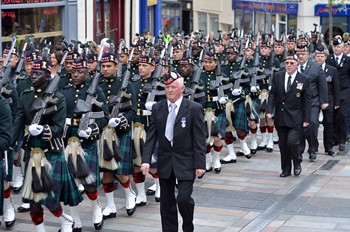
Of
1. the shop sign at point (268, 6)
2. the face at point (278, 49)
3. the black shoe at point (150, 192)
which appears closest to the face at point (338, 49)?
the face at point (278, 49)

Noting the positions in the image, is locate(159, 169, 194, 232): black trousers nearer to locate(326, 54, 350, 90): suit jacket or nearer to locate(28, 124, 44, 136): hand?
locate(28, 124, 44, 136): hand

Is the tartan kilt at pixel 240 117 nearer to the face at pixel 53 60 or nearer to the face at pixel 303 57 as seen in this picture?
the face at pixel 303 57

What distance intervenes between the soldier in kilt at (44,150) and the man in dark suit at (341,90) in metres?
7.99

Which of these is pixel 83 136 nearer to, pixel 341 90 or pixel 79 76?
pixel 79 76

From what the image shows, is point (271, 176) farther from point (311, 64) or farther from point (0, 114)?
point (0, 114)

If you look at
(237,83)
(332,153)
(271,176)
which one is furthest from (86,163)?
(332,153)

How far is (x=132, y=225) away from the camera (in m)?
10.8

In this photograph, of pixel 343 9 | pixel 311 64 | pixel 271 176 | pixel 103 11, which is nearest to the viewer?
pixel 271 176

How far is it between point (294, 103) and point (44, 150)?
5233 mm

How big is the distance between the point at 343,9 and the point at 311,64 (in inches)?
1073

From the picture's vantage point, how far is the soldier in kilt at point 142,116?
11695 millimetres

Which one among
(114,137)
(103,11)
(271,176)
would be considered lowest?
(271,176)

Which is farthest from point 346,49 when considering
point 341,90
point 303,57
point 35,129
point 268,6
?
point 268,6

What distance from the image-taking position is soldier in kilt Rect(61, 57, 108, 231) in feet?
33.8
